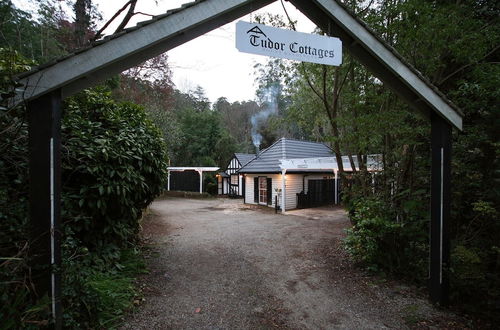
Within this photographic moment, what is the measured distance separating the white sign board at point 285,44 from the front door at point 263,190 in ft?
40.6

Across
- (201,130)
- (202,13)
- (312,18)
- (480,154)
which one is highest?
(201,130)

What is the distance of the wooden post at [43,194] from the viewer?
2.29m

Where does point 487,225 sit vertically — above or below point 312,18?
below

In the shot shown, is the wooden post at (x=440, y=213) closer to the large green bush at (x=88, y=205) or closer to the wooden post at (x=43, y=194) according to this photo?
the large green bush at (x=88, y=205)

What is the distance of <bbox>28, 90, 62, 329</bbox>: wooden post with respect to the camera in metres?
2.29

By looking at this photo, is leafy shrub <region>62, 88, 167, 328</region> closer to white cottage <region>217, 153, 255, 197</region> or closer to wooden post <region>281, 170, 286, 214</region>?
wooden post <region>281, 170, 286, 214</region>

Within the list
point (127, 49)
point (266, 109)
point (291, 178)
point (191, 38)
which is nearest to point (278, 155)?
point (291, 178)

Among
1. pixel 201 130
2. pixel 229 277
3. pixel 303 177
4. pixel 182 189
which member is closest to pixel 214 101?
Answer: pixel 201 130

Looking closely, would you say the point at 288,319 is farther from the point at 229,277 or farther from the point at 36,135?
the point at 36,135

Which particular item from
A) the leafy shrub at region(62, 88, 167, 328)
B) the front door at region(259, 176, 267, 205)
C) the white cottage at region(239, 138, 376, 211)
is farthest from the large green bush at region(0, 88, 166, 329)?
the front door at region(259, 176, 267, 205)

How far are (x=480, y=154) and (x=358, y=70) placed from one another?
292cm

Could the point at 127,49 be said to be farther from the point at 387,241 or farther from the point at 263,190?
the point at 263,190

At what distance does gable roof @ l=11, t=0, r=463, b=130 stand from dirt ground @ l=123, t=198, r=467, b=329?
109 inches

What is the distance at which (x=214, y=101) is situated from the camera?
4062 cm
